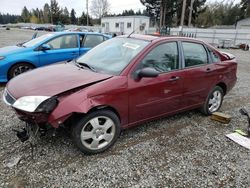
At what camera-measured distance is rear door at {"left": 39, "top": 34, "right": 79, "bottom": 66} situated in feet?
19.9

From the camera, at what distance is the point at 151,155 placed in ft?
9.90

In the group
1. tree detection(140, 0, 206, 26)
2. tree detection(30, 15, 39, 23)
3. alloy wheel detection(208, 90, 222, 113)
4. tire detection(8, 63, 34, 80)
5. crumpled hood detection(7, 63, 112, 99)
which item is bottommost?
alloy wheel detection(208, 90, 222, 113)

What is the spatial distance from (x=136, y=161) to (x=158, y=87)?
1117 mm

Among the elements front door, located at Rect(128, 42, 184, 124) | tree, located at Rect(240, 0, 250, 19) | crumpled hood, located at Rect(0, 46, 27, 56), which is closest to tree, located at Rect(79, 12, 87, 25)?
tree, located at Rect(240, 0, 250, 19)

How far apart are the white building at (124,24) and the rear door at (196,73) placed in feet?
98.8

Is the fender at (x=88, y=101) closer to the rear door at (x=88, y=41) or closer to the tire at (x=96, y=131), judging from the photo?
the tire at (x=96, y=131)

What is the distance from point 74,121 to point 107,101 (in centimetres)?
48

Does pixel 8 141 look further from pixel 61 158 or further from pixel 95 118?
pixel 95 118

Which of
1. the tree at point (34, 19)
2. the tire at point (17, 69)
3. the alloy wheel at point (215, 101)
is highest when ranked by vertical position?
the tree at point (34, 19)

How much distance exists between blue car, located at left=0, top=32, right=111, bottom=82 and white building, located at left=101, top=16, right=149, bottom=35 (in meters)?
27.7

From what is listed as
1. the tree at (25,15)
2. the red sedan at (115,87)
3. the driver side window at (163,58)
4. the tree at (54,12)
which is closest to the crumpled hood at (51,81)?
the red sedan at (115,87)

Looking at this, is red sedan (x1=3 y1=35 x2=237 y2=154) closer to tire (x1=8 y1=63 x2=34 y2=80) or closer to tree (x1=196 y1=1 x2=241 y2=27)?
tire (x1=8 y1=63 x2=34 y2=80)

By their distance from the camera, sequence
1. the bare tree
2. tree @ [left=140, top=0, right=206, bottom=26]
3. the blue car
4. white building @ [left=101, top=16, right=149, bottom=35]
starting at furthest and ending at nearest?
the bare tree, tree @ [left=140, top=0, right=206, bottom=26], white building @ [left=101, top=16, right=149, bottom=35], the blue car

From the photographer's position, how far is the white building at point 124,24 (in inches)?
1385
